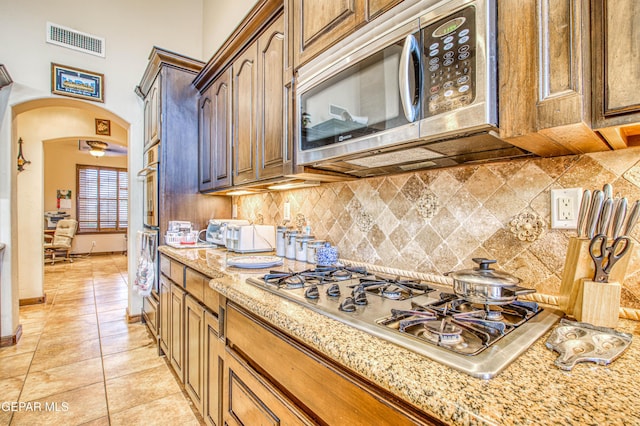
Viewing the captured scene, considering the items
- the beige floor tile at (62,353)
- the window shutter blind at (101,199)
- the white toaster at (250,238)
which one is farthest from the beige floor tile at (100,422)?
the window shutter blind at (101,199)

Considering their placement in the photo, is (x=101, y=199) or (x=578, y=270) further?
(x=101, y=199)

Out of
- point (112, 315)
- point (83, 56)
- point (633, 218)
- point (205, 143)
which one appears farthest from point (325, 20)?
point (112, 315)

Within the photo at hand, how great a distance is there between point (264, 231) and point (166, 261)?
848 millimetres

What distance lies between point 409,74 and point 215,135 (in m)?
1.93

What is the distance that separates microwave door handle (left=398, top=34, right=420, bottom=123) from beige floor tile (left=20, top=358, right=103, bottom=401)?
2694 millimetres

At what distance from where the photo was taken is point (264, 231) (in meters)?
2.17

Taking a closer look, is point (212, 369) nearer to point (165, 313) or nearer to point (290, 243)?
point (290, 243)

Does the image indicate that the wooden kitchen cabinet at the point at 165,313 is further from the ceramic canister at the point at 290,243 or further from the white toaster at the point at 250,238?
the ceramic canister at the point at 290,243

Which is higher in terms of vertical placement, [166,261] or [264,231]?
[264,231]

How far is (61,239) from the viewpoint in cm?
686

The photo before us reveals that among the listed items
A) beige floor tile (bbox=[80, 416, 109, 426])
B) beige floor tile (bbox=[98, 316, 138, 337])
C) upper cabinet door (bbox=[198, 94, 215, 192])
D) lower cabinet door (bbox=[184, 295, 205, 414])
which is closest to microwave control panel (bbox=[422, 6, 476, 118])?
lower cabinet door (bbox=[184, 295, 205, 414])

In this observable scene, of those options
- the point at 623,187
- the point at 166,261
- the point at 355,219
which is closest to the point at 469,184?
the point at 623,187

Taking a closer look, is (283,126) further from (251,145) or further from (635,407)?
(635,407)

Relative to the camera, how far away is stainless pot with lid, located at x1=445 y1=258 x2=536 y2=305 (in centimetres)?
78
